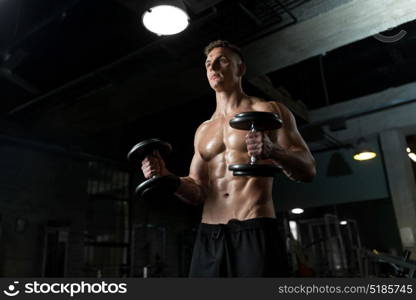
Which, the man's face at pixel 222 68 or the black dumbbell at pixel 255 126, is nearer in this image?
the black dumbbell at pixel 255 126

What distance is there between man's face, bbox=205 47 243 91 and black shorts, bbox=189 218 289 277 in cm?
54

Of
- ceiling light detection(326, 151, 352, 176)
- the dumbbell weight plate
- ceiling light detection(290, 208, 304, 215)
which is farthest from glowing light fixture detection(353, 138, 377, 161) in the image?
the dumbbell weight plate

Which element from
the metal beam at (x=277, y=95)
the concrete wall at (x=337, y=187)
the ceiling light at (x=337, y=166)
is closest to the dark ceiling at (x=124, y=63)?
the metal beam at (x=277, y=95)

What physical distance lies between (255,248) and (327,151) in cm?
607

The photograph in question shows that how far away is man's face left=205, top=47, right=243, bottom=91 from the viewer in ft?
4.85

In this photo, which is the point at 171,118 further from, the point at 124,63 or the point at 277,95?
the point at 124,63

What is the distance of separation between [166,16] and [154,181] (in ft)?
5.74

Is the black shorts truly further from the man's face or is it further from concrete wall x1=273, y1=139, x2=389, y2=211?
concrete wall x1=273, y1=139, x2=389, y2=211

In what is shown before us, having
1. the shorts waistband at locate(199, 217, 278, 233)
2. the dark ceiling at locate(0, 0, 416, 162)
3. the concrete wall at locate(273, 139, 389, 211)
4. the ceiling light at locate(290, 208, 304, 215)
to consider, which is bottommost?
the shorts waistband at locate(199, 217, 278, 233)

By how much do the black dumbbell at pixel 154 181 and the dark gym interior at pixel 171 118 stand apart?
1.69m

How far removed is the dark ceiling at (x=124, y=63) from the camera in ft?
10.1

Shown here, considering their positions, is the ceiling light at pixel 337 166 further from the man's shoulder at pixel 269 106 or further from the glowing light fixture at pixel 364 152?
the man's shoulder at pixel 269 106

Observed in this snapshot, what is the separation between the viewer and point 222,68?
1.48 meters

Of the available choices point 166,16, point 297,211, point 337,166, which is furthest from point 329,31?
point 297,211
